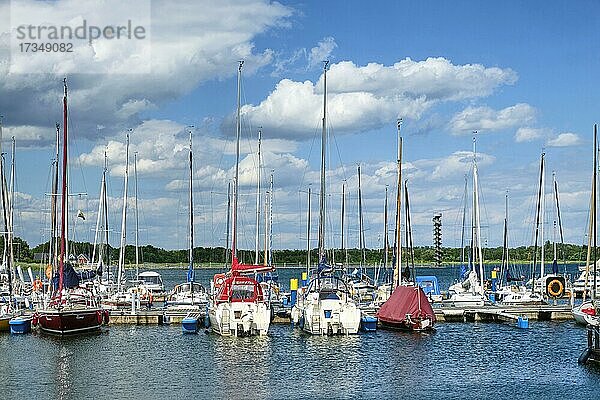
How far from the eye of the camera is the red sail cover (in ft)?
211

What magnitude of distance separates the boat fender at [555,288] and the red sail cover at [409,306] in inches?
772

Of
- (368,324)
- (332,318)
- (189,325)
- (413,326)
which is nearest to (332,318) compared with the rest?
(332,318)

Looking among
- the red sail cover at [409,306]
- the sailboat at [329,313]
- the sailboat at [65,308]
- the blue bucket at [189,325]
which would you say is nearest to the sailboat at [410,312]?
the red sail cover at [409,306]

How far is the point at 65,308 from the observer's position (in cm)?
6259

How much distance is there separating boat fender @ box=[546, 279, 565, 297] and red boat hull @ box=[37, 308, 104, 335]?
37.3 metres

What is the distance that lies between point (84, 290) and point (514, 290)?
37.4m

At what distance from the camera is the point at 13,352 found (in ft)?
186

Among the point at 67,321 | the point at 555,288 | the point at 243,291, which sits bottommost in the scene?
the point at 67,321

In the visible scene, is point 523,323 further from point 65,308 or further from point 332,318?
point 65,308

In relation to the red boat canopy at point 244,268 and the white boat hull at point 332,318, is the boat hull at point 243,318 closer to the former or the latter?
the white boat hull at point 332,318

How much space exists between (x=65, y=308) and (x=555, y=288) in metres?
39.8

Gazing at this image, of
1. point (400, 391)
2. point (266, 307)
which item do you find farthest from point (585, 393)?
point (266, 307)

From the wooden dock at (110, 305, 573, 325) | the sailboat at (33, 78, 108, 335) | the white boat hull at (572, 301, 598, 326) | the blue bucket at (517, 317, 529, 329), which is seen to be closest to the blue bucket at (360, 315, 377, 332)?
the wooden dock at (110, 305, 573, 325)

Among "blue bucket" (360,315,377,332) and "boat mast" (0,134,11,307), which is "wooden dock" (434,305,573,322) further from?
"boat mast" (0,134,11,307)
